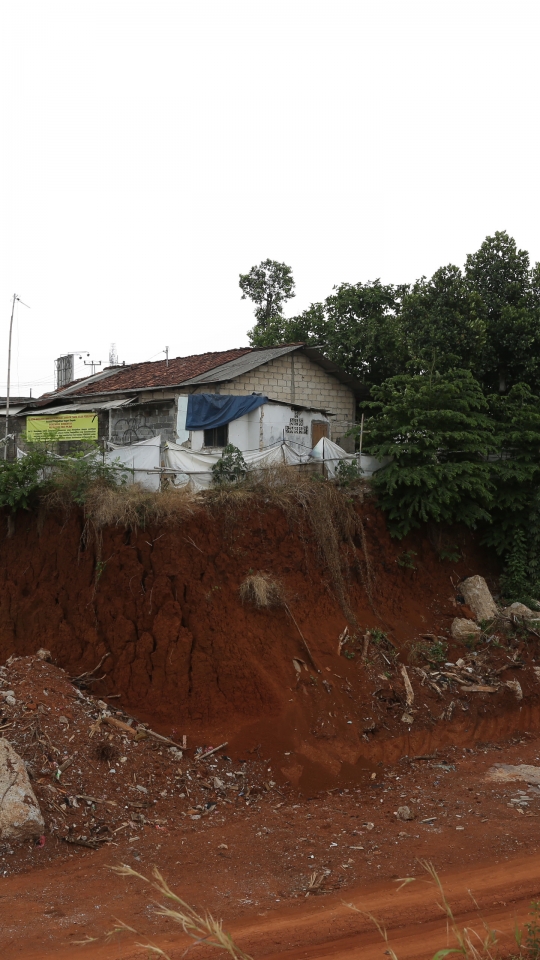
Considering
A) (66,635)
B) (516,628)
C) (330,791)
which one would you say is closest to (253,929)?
(330,791)

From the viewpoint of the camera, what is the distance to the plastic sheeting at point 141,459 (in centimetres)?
1527

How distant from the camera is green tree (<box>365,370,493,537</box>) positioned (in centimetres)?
1608

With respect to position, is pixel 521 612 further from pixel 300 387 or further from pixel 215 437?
pixel 300 387

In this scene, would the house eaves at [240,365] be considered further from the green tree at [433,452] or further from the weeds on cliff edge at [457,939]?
the weeds on cliff edge at [457,939]

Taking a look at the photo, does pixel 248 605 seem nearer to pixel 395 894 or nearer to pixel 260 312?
pixel 395 894

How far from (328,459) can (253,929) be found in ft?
33.6

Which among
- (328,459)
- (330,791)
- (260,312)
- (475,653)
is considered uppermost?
(260,312)

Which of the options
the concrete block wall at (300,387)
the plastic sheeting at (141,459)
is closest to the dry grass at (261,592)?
the plastic sheeting at (141,459)

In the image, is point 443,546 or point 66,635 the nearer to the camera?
point 66,635

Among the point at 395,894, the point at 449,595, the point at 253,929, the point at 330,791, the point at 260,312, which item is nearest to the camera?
the point at 253,929

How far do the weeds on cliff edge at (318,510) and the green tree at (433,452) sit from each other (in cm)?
110

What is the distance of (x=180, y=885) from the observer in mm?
8719

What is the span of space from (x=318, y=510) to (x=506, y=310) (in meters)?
7.62

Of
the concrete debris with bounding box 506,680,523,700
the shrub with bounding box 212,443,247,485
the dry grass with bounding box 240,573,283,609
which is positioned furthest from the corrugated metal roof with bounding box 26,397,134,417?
the concrete debris with bounding box 506,680,523,700
